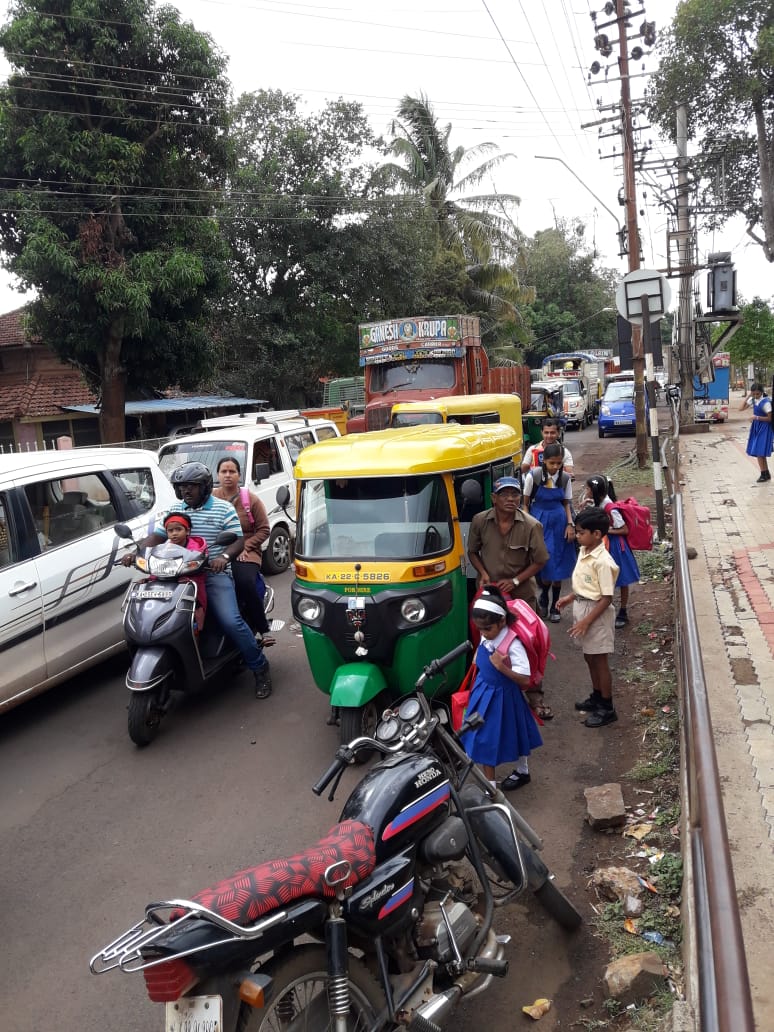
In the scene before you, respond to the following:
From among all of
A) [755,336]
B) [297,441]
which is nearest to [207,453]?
[297,441]

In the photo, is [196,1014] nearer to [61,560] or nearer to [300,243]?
[61,560]

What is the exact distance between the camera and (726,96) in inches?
826

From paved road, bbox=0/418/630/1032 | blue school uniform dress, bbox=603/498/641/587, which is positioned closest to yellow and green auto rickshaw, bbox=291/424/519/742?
paved road, bbox=0/418/630/1032

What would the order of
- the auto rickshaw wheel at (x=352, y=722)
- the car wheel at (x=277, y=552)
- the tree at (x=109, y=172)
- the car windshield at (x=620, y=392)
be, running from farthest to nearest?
the car windshield at (x=620, y=392)
the tree at (x=109, y=172)
the car wheel at (x=277, y=552)
the auto rickshaw wheel at (x=352, y=722)

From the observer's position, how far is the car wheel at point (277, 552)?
34.2ft

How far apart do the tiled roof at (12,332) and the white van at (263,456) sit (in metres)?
13.2

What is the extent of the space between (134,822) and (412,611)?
6.90 ft

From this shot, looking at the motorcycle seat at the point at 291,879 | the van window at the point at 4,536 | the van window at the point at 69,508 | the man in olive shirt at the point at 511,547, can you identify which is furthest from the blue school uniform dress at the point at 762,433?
the motorcycle seat at the point at 291,879

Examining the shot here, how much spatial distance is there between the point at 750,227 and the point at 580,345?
3069cm

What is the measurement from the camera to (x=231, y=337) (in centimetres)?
2370

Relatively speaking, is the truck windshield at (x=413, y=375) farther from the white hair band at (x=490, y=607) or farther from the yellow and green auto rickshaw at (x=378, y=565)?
the white hair band at (x=490, y=607)

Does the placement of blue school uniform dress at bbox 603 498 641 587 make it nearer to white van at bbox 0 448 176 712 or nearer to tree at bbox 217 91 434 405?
white van at bbox 0 448 176 712

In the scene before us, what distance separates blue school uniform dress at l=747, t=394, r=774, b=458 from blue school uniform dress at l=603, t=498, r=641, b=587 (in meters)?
6.93

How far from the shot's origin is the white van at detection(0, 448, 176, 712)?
5762 mm
